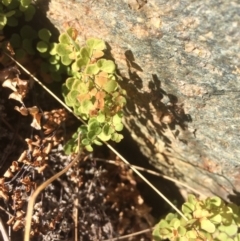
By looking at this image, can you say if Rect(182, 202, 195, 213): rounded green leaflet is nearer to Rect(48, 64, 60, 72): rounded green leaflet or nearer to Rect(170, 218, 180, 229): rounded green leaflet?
Rect(170, 218, 180, 229): rounded green leaflet

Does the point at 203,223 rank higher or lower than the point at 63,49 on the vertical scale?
lower

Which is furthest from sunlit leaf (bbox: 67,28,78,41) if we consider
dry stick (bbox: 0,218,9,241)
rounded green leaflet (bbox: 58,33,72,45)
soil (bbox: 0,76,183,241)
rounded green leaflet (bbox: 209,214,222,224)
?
rounded green leaflet (bbox: 209,214,222,224)

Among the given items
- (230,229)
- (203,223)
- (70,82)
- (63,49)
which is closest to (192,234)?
(203,223)

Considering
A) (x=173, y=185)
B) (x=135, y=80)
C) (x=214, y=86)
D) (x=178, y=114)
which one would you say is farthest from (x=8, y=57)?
(x=173, y=185)

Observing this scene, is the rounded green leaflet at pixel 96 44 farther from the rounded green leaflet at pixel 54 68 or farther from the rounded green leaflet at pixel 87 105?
the rounded green leaflet at pixel 54 68

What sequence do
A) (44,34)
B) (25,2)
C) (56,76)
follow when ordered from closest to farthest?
(25,2), (44,34), (56,76)

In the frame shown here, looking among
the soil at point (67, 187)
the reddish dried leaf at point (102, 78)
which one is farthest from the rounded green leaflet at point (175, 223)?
the reddish dried leaf at point (102, 78)

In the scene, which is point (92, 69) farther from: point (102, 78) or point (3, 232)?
point (3, 232)

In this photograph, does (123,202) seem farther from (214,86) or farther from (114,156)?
(214,86)
